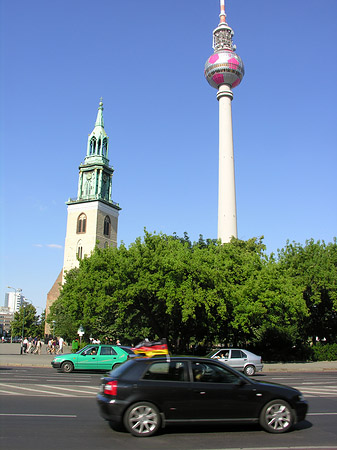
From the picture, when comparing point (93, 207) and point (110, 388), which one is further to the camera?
point (93, 207)

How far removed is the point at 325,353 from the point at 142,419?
1299 inches

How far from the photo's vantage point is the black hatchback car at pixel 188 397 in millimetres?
7191

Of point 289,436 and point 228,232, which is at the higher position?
point 228,232

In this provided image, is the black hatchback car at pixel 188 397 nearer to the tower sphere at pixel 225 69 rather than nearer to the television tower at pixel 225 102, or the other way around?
the television tower at pixel 225 102

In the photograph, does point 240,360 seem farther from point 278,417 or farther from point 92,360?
point 278,417

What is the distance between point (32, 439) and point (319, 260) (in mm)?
36758

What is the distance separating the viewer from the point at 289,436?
7.39m

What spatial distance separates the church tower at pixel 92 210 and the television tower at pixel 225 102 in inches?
980

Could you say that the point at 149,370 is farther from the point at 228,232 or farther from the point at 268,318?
the point at 228,232

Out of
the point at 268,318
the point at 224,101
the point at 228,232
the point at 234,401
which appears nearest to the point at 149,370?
the point at 234,401

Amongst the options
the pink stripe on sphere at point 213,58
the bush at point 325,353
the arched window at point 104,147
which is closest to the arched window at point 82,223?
the arched window at point 104,147

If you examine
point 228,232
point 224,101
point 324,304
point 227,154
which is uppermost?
point 224,101

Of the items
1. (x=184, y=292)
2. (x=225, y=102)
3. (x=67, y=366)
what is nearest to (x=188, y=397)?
(x=67, y=366)

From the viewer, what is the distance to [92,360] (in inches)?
828
